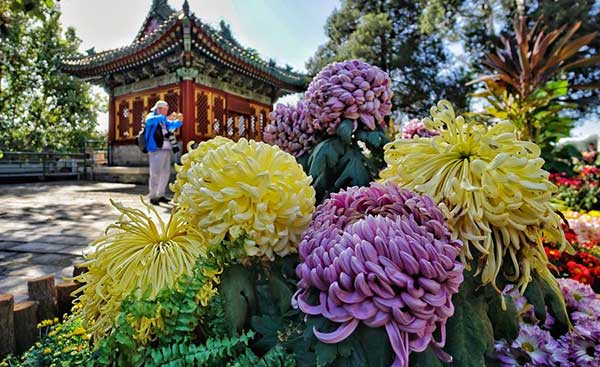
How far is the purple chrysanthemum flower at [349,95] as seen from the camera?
0.94 m

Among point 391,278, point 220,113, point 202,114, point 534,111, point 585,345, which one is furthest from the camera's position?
point 220,113

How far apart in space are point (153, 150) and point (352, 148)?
635 cm

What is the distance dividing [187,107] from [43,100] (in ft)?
46.7

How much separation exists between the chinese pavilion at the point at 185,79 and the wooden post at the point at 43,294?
884 cm

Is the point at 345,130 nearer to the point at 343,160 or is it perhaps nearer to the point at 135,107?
the point at 343,160

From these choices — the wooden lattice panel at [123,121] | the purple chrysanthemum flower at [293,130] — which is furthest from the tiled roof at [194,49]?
the purple chrysanthemum flower at [293,130]

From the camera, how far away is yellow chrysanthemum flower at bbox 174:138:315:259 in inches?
22.7

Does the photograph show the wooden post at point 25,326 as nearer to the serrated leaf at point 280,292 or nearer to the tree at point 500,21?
the serrated leaf at point 280,292

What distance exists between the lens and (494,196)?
528 mm

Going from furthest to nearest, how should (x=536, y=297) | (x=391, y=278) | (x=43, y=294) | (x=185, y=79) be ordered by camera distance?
1. (x=185, y=79)
2. (x=43, y=294)
3. (x=536, y=297)
4. (x=391, y=278)

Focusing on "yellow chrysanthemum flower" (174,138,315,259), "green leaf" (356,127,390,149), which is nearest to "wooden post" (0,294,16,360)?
"yellow chrysanthemum flower" (174,138,315,259)

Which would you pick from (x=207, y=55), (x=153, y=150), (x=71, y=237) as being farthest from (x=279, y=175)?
(x=207, y=55)

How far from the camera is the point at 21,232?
416cm

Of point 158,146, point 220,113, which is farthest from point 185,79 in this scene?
point 158,146
